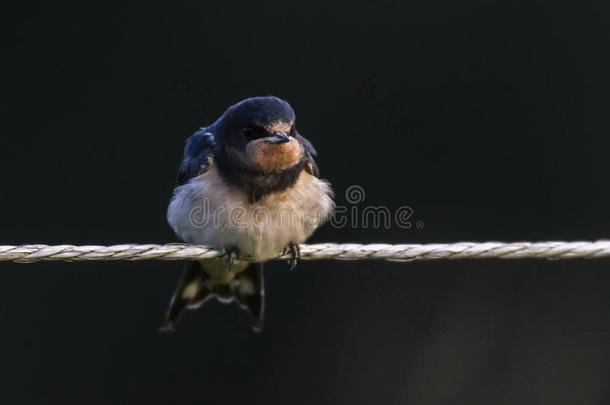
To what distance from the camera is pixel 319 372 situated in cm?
329

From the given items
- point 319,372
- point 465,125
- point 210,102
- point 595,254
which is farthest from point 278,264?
point 595,254

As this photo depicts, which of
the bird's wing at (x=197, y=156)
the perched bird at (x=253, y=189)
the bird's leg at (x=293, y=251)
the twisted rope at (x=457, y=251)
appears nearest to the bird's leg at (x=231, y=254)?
the perched bird at (x=253, y=189)

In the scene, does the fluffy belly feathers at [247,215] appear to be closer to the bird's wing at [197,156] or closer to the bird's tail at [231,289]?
the bird's wing at [197,156]

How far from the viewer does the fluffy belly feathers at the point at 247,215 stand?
8.04 ft

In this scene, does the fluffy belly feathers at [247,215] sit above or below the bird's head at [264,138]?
below

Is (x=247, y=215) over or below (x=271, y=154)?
below

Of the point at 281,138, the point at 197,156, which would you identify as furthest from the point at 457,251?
the point at 197,156

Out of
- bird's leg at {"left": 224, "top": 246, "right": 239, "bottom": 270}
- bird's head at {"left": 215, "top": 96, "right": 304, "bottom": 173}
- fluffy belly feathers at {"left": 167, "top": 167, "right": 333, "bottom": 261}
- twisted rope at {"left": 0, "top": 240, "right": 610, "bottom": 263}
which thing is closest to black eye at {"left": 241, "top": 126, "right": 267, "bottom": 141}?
bird's head at {"left": 215, "top": 96, "right": 304, "bottom": 173}

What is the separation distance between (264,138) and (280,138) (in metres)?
0.06

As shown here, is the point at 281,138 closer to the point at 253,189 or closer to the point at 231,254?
the point at 253,189

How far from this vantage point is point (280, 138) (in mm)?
2391

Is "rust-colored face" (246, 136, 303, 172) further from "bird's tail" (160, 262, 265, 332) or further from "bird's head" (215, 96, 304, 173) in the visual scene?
"bird's tail" (160, 262, 265, 332)

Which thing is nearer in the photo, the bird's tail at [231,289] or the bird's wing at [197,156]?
the bird's wing at [197,156]

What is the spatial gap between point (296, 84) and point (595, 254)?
168 cm
